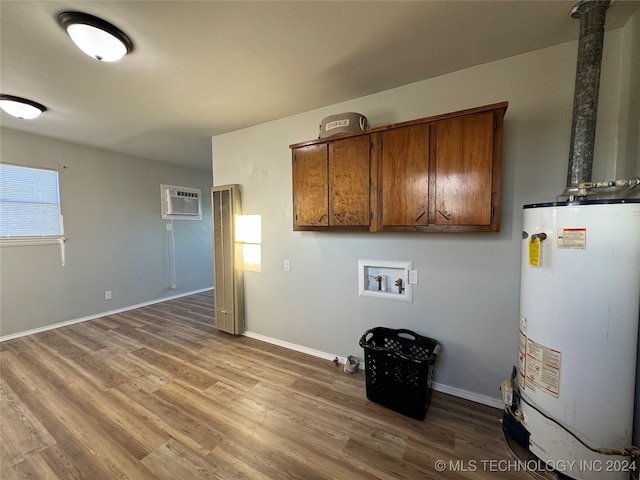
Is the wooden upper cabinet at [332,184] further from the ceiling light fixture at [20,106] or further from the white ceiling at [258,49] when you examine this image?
the ceiling light fixture at [20,106]

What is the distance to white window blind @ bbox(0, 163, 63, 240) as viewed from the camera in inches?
127

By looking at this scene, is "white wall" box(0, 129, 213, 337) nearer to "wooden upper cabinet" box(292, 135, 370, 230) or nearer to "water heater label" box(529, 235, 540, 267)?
"wooden upper cabinet" box(292, 135, 370, 230)

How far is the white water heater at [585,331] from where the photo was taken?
4.07 feet

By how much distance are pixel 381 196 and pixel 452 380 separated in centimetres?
164

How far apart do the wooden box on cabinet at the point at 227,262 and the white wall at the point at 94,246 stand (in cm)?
214

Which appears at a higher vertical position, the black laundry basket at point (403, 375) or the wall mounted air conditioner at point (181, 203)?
the wall mounted air conditioner at point (181, 203)

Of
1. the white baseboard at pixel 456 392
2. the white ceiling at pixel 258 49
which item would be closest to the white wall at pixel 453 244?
the white baseboard at pixel 456 392

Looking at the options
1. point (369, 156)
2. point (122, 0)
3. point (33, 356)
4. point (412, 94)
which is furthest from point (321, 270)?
point (33, 356)

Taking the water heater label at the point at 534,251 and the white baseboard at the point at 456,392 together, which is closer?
the water heater label at the point at 534,251

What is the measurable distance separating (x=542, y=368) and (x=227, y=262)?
124 inches

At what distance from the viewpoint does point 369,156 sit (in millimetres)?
2105

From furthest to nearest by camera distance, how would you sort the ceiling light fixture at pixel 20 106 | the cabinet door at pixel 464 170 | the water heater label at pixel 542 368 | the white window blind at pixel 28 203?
the white window blind at pixel 28 203
the ceiling light fixture at pixel 20 106
the cabinet door at pixel 464 170
the water heater label at pixel 542 368

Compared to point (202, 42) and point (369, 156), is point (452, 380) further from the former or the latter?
point (202, 42)

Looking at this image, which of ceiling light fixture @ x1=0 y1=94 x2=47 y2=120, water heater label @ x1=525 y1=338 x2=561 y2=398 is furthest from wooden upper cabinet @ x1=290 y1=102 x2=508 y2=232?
ceiling light fixture @ x1=0 y1=94 x2=47 y2=120
